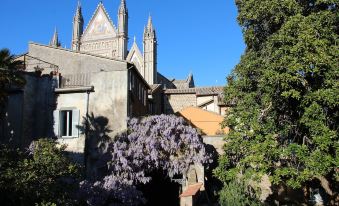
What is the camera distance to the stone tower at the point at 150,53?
272ft

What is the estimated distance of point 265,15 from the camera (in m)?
21.4

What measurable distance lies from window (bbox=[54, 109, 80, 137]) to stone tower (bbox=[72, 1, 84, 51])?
65482 millimetres

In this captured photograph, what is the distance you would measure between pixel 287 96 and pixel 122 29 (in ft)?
234

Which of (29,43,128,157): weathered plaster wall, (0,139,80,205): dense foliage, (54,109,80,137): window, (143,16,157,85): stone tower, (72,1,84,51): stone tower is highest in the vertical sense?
(72,1,84,51): stone tower

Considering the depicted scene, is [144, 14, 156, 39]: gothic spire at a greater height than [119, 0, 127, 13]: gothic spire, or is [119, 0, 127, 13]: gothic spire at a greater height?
[119, 0, 127, 13]: gothic spire

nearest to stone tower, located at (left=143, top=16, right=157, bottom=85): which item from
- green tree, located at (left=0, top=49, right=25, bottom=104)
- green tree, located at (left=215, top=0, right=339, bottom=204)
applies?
green tree, located at (left=0, top=49, right=25, bottom=104)

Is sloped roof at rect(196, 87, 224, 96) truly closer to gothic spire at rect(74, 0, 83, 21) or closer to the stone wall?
the stone wall

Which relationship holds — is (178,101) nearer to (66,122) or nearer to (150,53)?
(66,122)

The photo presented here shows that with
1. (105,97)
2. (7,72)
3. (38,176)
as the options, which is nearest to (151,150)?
(105,97)

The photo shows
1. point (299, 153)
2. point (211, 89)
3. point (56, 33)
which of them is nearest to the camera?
point (299, 153)

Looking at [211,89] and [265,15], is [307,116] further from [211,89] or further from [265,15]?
[211,89]

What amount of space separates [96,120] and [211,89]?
59.0ft

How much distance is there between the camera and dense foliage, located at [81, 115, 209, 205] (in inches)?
948

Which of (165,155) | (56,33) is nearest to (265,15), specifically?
(165,155)
